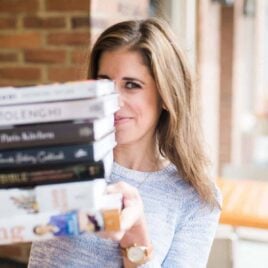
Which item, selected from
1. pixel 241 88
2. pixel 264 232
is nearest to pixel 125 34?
pixel 264 232

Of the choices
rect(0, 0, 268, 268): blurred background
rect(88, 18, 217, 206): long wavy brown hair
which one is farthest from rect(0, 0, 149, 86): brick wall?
rect(88, 18, 217, 206): long wavy brown hair

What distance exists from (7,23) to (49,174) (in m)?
1.48

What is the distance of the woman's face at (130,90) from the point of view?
3.51ft

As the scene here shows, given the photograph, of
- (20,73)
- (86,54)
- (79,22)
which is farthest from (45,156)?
(20,73)

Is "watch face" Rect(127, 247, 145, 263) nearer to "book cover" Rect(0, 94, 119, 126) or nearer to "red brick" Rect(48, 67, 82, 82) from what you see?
"book cover" Rect(0, 94, 119, 126)

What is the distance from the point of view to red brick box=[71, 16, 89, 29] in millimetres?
1926

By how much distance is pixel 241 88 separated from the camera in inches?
209

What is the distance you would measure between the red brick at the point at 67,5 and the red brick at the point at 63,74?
0.77ft

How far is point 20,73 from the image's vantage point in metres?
2.09

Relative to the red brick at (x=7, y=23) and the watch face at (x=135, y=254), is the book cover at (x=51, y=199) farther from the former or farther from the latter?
the red brick at (x=7, y=23)

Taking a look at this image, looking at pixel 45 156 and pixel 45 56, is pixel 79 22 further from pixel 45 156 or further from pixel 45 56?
pixel 45 156

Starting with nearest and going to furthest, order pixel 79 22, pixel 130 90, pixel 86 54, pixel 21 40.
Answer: pixel 130 90 → pixel 86 54 → pixel 79 22 → pixel 21 40

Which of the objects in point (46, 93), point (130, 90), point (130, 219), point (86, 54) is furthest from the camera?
point (86, 54)

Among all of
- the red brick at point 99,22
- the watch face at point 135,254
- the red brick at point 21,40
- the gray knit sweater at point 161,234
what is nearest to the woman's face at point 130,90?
the gray knit sweater at point 161,234
